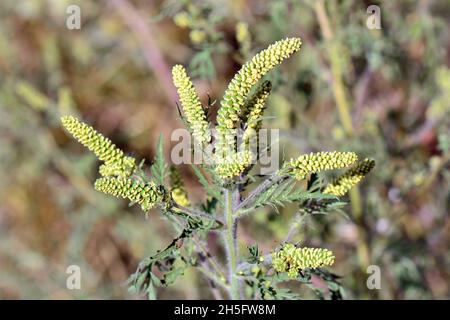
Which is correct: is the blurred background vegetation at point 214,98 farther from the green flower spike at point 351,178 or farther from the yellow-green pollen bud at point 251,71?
the yellow-green pollen bud at point 251,71

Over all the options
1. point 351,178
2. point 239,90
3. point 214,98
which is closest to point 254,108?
point 239,90

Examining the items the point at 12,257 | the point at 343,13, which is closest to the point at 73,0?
the point at 12,257

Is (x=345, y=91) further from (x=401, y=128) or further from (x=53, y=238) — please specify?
(x=53, y=238)

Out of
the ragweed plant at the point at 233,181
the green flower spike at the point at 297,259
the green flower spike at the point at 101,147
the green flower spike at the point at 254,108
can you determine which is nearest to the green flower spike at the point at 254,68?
the ragweed plant at the point at 233,181

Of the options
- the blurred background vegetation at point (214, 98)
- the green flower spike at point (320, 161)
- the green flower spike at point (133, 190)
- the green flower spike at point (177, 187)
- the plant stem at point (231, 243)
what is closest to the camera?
the green flower spike at point (133, 190)

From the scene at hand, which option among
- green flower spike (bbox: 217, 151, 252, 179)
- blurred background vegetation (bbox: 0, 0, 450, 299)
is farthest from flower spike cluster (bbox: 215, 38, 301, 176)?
blurred background vegetation (bbox: 0, 0, 450, 299)

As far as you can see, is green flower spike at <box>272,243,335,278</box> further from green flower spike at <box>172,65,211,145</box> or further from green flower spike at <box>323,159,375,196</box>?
green flower spike at <box>172,65,211,145</box>
